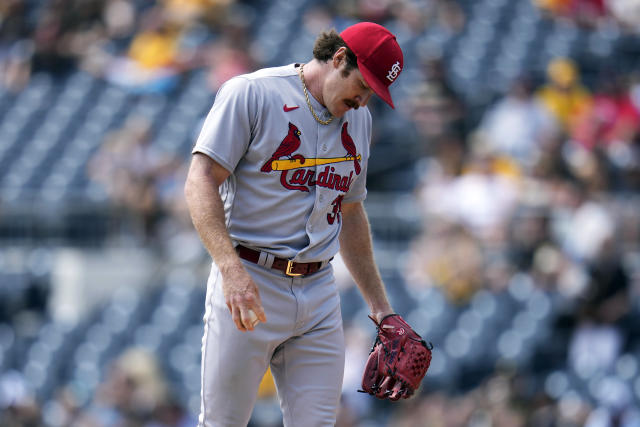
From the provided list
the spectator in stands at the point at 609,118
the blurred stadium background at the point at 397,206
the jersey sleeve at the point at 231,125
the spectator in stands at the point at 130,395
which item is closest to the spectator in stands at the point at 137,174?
the blurred stadium background at the point at 397,206

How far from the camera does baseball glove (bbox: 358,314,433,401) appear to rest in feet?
11.2

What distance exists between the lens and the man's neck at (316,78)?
3215 millimetres

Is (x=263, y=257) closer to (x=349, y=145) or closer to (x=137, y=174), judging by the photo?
(x=349, y=145)

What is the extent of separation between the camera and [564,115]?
27.2 ft

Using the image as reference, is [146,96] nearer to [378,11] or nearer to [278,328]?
[378,11]

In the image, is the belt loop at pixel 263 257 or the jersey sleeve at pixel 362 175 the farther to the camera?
the jersey sleeve at pixel 362 175

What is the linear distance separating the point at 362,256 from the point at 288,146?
0.57 meters

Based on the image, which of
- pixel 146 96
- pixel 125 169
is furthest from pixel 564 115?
pixel 146 96

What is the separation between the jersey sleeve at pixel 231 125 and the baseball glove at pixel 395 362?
33.5 inches

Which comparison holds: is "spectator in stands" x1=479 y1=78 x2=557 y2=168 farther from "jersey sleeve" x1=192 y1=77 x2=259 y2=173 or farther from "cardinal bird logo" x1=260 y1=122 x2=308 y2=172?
"jersey sleeve" x1=192 y1=77 x2=259 y2=173

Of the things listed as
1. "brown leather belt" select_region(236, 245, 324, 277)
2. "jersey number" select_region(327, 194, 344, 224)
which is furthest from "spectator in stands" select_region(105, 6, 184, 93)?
"brown leather belt" select_region(236, 245, 324, 277)

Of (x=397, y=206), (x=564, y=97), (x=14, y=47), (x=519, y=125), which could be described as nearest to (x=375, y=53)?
(x=397, y=206)

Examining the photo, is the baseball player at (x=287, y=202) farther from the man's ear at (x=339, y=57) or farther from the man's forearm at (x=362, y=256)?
the man's forearm at (x=362, y=256)

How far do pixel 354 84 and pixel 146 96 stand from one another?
827 centimetres
